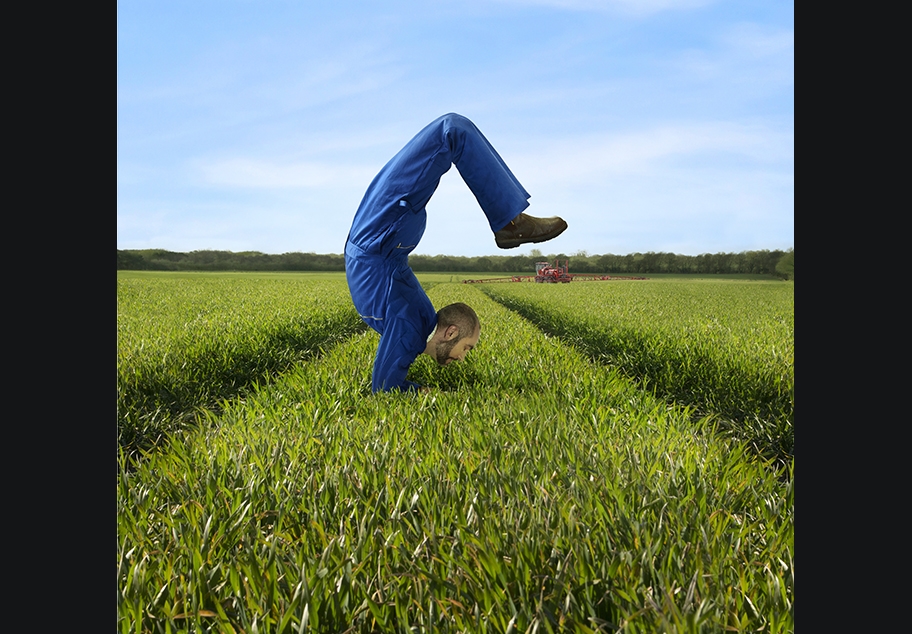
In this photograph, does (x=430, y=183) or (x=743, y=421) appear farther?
(x=743, y=421)

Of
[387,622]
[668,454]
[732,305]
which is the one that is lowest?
[387,622]

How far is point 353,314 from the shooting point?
379 inches

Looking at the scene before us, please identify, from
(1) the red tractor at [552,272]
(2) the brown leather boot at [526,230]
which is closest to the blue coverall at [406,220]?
(2) the brown leather boot at [526,230]

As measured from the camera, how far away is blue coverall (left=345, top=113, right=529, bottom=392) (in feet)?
9.22

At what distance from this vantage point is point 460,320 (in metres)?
3.66

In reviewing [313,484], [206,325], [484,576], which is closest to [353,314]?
[206,325]

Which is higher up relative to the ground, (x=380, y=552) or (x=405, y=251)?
(x=405, y=251)

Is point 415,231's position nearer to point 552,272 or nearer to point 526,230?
point 526,230

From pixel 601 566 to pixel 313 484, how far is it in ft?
3.65

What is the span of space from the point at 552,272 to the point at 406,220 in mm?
29049

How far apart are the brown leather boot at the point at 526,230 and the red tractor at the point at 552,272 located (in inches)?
1111

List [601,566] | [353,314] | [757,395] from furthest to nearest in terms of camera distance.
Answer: [353,314]
[757,395]
[601,566]

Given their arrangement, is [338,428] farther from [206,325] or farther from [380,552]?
[206,325]

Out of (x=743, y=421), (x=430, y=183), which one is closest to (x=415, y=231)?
(x=430, y=183)
